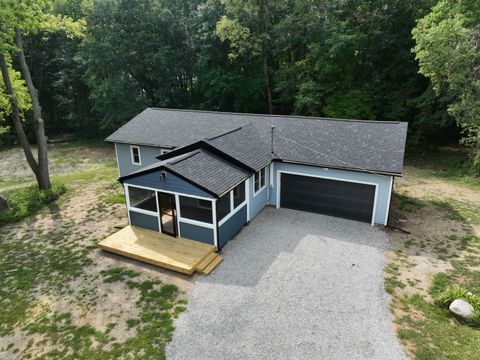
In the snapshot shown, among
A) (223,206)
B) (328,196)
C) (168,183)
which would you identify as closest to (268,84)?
(328,196)

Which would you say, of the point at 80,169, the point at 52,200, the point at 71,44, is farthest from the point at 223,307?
the point at 71,44

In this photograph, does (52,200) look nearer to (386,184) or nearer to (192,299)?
(192,299)

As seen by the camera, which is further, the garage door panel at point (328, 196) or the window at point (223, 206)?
the garage door panel at point (328, 196)

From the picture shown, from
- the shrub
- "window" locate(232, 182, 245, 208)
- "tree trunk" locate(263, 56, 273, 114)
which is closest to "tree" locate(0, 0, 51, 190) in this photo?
the shrub

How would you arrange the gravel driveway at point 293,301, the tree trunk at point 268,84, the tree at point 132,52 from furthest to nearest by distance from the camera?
the tree at point 132,52 < the tree trunk at point 268,84 < the gravel driveway at point 293,301

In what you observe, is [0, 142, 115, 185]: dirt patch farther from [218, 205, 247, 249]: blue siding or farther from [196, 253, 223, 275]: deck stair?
[196, 253, 223, 275]: deck stair

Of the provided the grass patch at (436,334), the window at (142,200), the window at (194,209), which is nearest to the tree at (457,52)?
the grass patch at (436,334)

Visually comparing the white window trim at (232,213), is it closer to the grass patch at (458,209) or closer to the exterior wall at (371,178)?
the exterior wall at (371,178)
